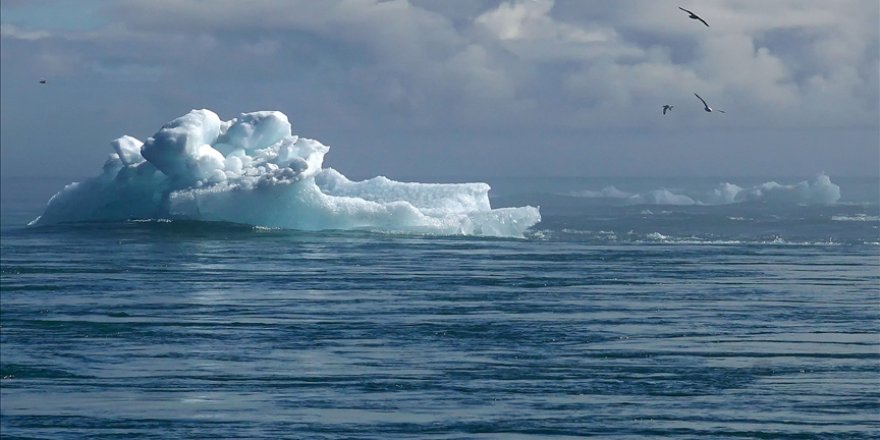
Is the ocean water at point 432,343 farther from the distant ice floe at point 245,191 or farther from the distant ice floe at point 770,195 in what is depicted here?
the distant ice floe at point 770,195

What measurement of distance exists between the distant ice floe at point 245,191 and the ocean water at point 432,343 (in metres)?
3.31

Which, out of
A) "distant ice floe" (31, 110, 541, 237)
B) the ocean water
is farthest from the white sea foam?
the ocean water

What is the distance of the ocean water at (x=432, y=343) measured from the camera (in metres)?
17.2

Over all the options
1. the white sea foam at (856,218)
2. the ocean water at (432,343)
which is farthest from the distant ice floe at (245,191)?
the white sea foam at (856,218)

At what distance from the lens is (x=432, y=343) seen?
23.2 metres

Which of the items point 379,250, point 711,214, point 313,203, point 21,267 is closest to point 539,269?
point 379,250

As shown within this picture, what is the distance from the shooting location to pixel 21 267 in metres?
37.0

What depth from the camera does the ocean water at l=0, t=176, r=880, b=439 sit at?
17250mm

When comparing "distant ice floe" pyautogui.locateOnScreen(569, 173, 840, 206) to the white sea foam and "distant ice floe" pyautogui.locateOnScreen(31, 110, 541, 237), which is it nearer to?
the white sea foam

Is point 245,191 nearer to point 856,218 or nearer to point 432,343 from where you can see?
point 432,343

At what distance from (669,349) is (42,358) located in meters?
10.3

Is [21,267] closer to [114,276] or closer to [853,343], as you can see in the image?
[114,276]

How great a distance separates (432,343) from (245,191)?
23.9 meters

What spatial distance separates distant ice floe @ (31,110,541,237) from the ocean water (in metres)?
3.31
